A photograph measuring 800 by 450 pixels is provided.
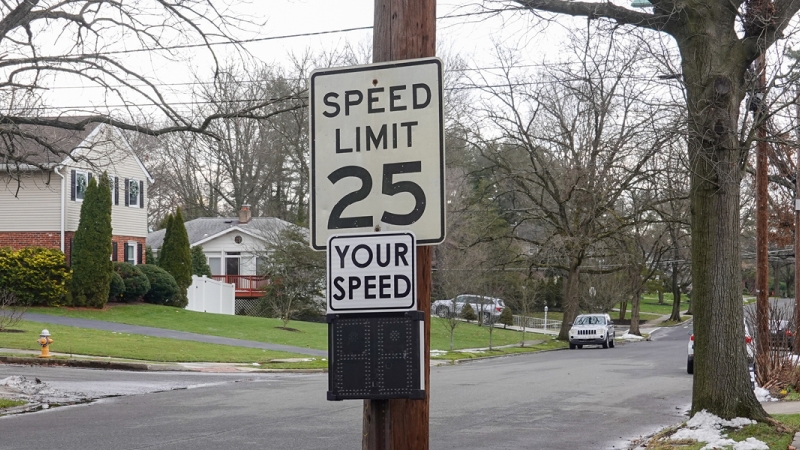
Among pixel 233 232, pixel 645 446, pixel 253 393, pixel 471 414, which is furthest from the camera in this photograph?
pixel 233 232

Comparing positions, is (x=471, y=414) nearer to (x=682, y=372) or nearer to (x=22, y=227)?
(x=682, y=372)

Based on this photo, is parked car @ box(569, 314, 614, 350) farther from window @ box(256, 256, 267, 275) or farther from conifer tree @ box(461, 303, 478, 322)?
window @ box(256, 256, 267, 275)

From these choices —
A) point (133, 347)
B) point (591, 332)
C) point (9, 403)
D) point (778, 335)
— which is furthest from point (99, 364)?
point (591, 332)

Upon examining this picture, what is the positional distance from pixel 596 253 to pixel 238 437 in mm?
38238

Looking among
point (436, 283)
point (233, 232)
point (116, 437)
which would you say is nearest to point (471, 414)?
point (116, 437)

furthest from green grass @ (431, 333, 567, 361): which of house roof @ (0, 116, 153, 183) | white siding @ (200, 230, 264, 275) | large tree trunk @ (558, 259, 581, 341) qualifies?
white siding @ (200, 230, 264, 275)

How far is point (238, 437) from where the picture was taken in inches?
466

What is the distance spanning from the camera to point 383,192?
4.46m

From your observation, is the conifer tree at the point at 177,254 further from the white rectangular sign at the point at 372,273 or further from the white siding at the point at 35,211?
the white rectangular sign at the point at 372,273

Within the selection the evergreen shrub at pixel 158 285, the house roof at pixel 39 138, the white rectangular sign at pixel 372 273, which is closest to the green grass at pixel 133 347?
the house roof at pixel 39 138

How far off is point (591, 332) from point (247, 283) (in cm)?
2130

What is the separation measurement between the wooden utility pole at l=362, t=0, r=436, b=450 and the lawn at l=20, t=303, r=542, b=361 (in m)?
28.6

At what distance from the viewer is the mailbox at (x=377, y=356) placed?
163 inches

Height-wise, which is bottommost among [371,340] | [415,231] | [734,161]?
[371,340]
